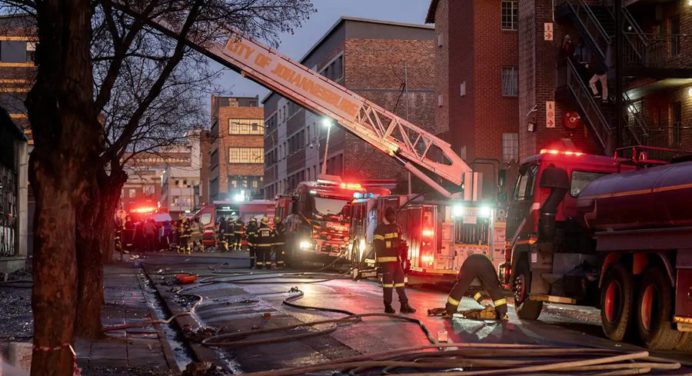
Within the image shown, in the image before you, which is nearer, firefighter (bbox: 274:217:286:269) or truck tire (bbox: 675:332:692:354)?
truck tire (bbox: 675:332:692:354)

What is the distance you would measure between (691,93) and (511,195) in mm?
13622

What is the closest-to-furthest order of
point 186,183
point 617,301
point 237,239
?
point 617,301
point 237,239
point 186,183

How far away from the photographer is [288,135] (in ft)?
264

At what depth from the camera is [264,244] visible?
33.7 metres

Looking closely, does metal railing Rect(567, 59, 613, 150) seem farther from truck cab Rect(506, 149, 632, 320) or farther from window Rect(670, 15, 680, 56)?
truck cab Rect(506, 149, 632, 320)

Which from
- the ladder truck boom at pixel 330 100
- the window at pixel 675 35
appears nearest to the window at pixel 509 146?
the window at pixel 675 35

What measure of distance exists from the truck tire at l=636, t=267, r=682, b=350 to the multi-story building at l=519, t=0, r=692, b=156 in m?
16.7

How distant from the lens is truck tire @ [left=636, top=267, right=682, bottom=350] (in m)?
12.7

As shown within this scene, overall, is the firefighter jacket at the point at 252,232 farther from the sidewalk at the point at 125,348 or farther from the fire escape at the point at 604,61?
the sidewalk at the point at 125,348

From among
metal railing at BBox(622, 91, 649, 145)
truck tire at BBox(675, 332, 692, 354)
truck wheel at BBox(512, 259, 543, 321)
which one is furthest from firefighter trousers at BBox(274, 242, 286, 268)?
truck tire at BBox(675, 332, 692, 354)

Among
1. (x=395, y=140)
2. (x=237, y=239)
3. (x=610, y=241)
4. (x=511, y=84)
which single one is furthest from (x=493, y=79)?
(x=610, y=241)

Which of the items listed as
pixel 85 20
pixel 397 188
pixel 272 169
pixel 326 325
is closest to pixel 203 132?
pixel 397 188

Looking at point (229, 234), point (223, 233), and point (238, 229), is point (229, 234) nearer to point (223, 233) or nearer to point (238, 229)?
point (223, 233)

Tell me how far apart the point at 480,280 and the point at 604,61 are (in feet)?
55.1
